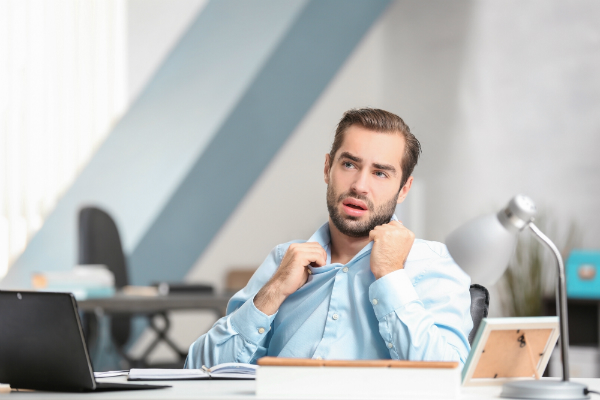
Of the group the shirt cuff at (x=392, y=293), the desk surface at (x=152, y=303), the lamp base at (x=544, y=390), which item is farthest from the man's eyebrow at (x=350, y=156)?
the desk surface at (x=152, y=303)

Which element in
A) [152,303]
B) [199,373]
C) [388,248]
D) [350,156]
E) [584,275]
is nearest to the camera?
[199,373]

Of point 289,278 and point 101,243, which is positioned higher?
point 101,243

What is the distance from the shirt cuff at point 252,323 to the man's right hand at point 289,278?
0.01 m

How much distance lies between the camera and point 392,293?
5.12 feet

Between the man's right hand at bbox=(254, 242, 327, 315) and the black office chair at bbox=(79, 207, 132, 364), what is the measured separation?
2.59m

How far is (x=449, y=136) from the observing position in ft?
18.7

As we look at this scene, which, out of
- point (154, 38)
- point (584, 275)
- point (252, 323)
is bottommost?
point (252, 323)

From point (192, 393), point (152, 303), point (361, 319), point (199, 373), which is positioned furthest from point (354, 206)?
point (152, 303)

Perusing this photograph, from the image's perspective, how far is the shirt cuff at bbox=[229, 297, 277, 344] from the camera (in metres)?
1.70

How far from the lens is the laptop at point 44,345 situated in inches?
47.4

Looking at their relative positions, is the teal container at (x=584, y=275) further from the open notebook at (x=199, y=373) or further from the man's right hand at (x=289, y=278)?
the open notebook at (x=199, y=373)

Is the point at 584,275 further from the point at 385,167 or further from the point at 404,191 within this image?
the point at 385,167

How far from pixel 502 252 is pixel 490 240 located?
30mm

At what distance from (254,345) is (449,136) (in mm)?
4236
